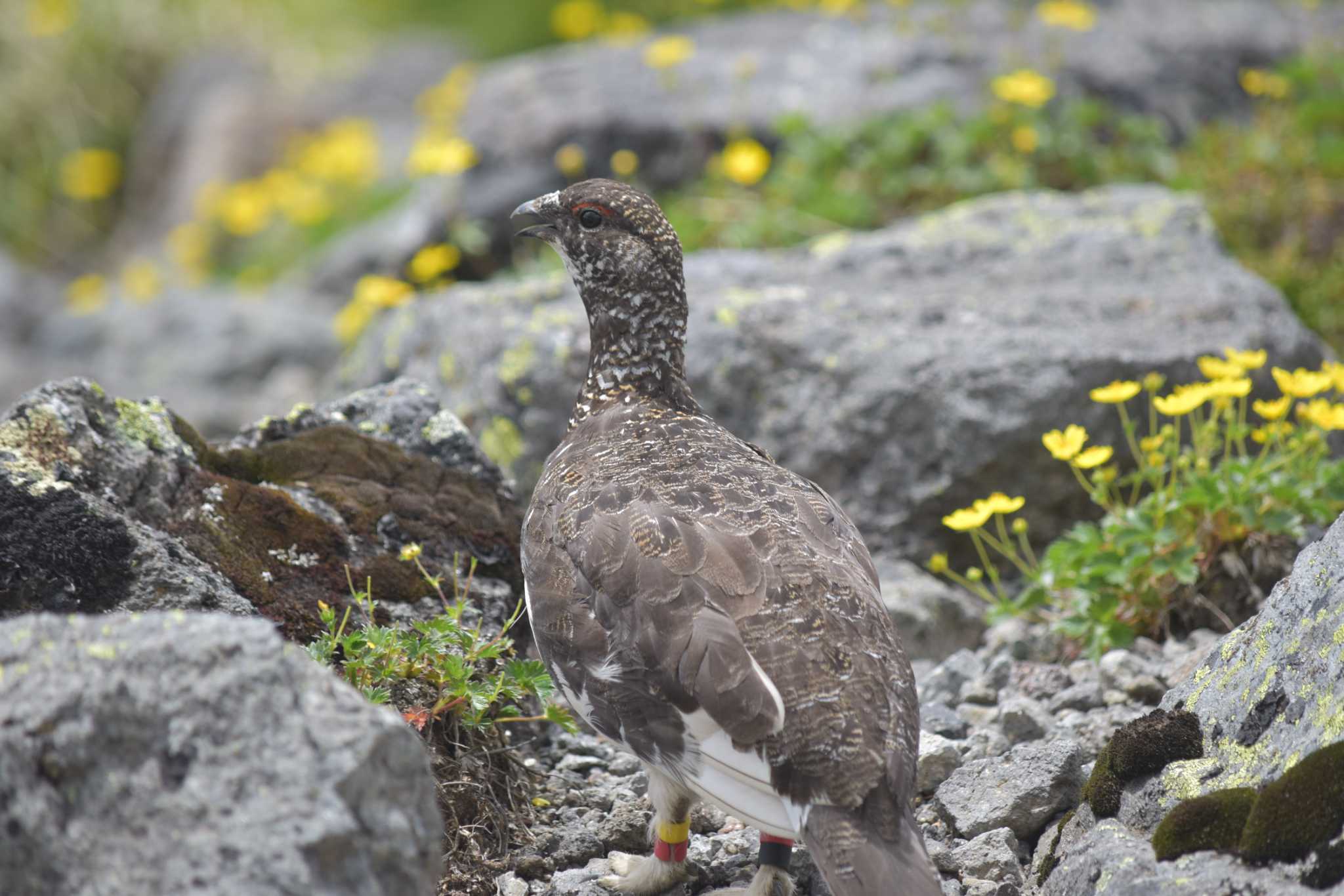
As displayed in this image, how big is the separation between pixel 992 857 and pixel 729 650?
1.10 m

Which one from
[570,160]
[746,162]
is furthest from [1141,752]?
[570,160]

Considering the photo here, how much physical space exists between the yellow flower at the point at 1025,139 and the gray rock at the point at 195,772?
7.38m

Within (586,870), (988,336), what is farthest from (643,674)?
(988,336)

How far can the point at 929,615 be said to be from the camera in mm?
5664

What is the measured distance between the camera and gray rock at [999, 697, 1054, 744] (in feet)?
15.2

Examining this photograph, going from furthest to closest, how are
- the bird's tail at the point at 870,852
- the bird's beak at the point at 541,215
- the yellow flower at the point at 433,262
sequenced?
the yellow flower at the point at 433,262
the bird's beak at the point at 541,215
the bird's tail at the point at 870,852

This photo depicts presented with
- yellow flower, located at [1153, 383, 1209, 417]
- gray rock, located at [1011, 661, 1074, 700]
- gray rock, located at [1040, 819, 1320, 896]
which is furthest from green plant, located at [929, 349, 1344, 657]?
gray rock, located at [1040, 819, 1320, 896]

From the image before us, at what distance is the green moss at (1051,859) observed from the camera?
3.84 meters

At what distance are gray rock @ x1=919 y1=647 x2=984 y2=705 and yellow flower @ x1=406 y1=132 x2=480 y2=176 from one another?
16.1ft

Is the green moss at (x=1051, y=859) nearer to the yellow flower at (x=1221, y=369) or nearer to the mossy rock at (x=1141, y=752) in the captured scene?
the mossy rock at (x=1141, y=752)

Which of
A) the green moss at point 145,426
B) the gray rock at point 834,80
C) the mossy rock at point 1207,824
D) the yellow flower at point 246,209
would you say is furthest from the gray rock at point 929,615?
the yellow flower at point 246,209

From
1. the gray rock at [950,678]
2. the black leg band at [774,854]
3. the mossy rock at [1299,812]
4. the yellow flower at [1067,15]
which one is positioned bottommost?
the gray rock at [950,678]

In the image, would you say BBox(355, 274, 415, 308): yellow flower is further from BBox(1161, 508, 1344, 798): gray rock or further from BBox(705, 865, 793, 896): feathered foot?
BBox(1161, 508, 1344, 798): gray rock

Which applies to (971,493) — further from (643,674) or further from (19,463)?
(19,463)
